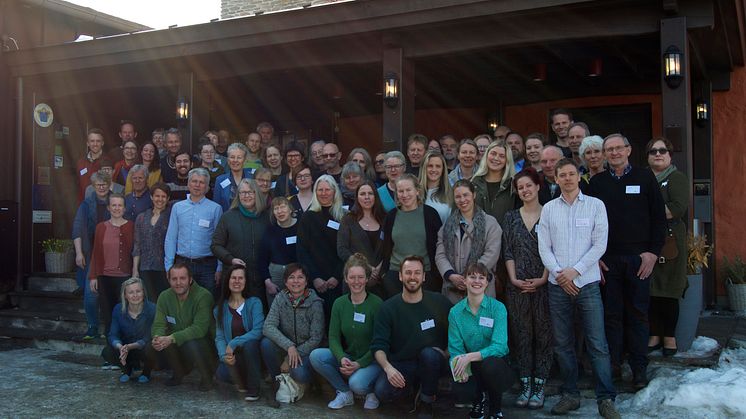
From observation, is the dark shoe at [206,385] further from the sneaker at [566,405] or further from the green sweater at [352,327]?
the sneaker at [566,405]

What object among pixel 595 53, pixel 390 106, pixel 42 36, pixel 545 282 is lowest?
pixel 545 282

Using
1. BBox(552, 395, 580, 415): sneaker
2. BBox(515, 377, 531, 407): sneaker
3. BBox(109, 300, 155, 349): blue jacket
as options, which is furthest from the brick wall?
BBox(552, 395, 580, 415): sneaker

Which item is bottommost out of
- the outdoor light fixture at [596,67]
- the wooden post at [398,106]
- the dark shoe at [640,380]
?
the dark shoe at [640,380]

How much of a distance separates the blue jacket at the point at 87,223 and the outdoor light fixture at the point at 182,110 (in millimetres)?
1836

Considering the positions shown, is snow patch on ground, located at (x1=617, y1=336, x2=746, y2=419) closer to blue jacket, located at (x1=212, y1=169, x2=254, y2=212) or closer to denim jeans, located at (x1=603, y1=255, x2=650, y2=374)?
Answer: denim jeans, located at (x1=603, y1=255, x2=650, y2=374)

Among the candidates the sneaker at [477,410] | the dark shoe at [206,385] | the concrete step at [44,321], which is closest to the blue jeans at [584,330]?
the sneaker at [477,410]

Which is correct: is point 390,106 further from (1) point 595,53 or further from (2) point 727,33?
(2) point 727,33

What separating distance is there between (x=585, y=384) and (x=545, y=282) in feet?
2.83

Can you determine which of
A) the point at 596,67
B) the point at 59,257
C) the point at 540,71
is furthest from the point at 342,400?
the point at 59,257

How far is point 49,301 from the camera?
317 inches

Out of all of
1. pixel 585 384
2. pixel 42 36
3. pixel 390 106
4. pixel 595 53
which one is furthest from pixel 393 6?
pixel 42 36

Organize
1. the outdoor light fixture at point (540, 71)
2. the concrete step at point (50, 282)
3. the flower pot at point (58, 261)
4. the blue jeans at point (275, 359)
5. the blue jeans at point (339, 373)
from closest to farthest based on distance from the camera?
the blue jeans at point (339, 373) < the blue jeans at point (275, 359) < the outdoor light fixture at point (540, 71) < the concrete step at point (50, 282) < the flower pot at point (58, 261)

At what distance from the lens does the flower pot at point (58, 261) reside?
8.69 m

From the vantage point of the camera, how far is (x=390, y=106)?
7.07m
